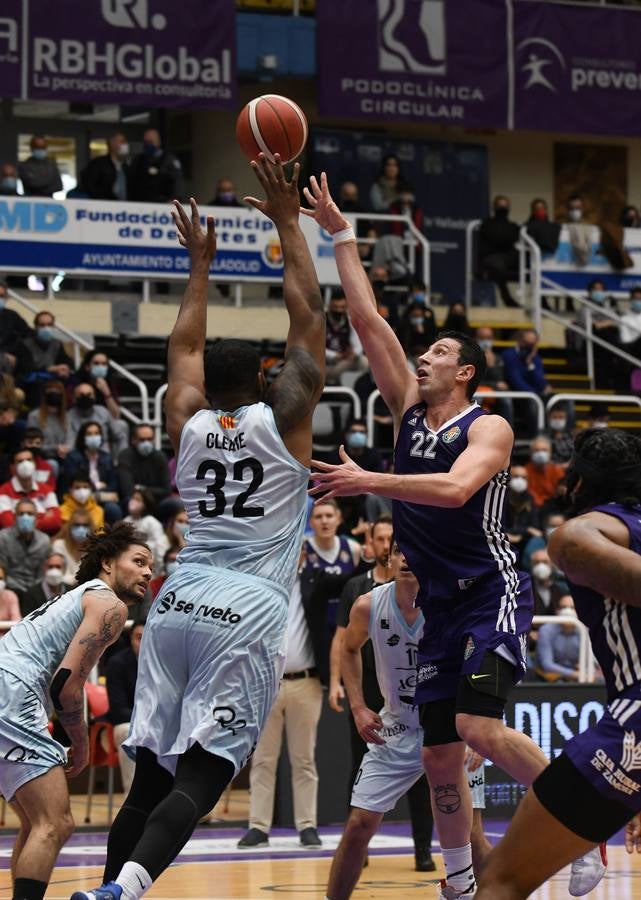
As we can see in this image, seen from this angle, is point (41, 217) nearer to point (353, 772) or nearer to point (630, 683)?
point (353, 772)

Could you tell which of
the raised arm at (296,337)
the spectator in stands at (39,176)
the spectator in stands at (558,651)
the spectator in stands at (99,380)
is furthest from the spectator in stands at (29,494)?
the raised arm at (296,337)

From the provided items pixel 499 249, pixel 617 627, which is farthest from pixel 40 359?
pixel 617 627

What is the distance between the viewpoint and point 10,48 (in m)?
23.0

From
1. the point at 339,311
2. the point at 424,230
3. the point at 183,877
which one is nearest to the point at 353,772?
the point at 183,877

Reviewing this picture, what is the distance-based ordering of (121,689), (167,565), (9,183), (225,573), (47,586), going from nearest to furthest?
(225,573), (121,689), (47,586), (167,565), (9,183)

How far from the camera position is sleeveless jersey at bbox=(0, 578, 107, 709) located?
7.52 metres

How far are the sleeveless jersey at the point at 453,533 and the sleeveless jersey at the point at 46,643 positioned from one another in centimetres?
144

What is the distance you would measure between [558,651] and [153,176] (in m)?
10.7

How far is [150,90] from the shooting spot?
23953 millimetres

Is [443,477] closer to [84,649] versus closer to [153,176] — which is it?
[84,649]

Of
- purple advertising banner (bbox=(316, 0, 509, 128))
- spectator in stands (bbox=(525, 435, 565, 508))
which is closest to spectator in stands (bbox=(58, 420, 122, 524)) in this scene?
spectator in stands (bbox=(525, 435, 565, 508))

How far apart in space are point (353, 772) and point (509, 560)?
503 centimetres

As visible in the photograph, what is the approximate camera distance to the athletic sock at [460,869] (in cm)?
742

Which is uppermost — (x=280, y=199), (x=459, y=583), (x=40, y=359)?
(x=280, y=199)
